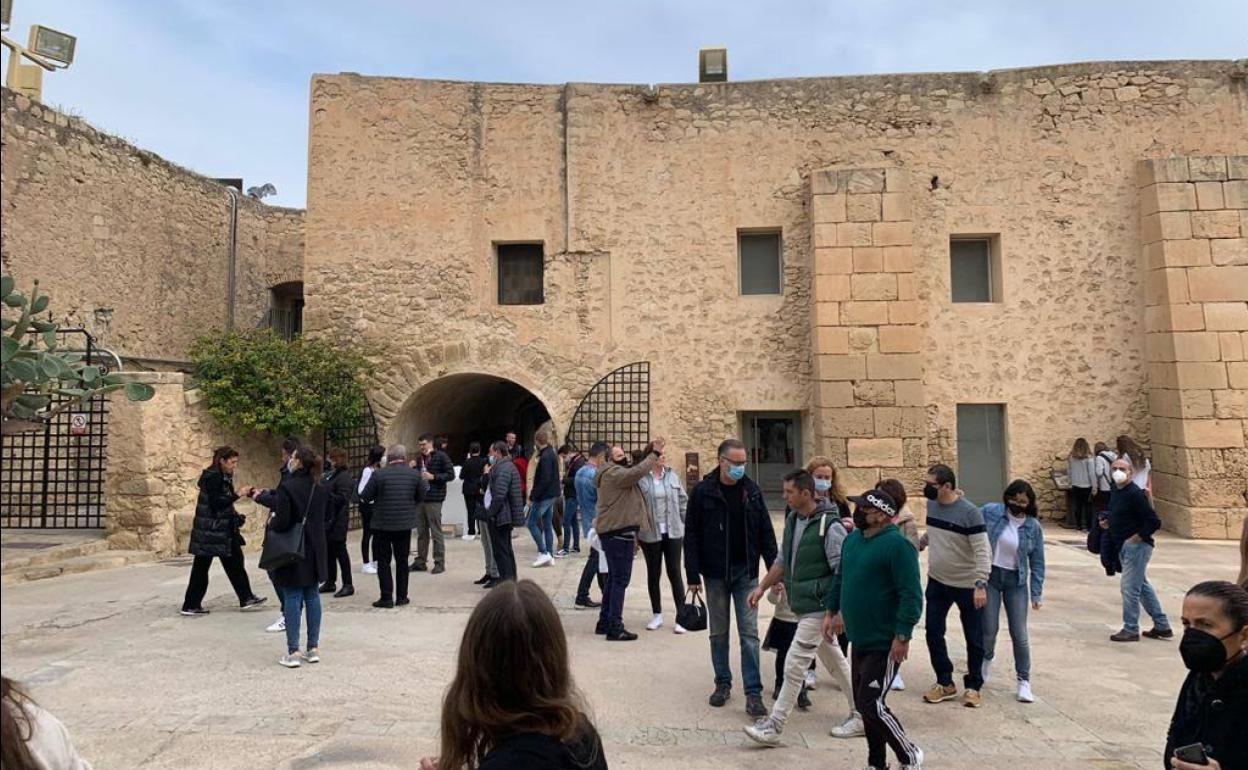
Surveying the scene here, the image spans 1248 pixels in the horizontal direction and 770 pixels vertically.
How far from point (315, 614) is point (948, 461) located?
10.0 meters

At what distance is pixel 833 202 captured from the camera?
1198 centimetres

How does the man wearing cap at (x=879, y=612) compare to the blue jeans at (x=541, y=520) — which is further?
the blue jeans at (x=541, y=520)

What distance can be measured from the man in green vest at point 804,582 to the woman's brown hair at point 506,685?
112 inches

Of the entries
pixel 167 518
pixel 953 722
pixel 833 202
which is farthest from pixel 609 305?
pixel 953 722

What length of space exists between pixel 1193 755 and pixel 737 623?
115 inches

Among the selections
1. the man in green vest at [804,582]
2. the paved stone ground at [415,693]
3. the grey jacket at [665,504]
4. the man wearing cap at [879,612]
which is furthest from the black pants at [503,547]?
the man wearing cap at [879,612]

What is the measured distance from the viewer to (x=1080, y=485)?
454 inches

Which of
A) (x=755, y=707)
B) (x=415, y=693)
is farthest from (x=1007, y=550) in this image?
(x=415, y=693)

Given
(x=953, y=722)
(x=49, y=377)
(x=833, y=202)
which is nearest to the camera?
(x=49, y=377)

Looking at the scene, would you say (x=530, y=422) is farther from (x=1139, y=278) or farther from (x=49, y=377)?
(x=49, y=377)

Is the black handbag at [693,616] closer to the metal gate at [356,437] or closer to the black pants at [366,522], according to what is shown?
the black pants at [366,522]

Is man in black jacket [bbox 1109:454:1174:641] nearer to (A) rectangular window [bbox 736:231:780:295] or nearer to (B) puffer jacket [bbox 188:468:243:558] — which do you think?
(A) rectangular window [bbox 736:231:780:295]

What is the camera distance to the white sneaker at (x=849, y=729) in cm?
439

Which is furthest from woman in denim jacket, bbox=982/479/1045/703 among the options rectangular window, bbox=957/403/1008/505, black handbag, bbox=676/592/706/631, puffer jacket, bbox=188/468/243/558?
rectangular window, bbox=957/403/1008/505
